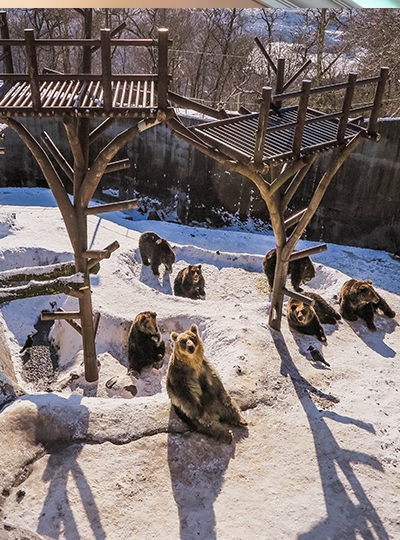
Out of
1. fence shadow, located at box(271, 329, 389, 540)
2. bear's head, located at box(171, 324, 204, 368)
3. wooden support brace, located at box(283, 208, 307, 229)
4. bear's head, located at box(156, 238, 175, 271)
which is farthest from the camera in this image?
bear's head, located at box(156, 238, 175, 271)

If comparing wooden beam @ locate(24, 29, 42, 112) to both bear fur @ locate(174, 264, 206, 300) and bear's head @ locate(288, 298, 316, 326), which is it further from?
bear fur @ locate(174, 264, 206, 300)

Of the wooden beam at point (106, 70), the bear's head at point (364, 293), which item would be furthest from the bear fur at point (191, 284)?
the wooden beam at point (106, 70)

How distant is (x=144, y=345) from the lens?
702 cm

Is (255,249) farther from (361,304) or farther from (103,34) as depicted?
(103,34)

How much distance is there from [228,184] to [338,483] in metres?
9.86

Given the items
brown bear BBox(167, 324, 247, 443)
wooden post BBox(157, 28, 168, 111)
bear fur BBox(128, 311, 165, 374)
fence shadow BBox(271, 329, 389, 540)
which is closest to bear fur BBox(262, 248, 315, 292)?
bear fur BBox(128, 311, 165, 374)

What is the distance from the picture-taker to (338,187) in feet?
41.2

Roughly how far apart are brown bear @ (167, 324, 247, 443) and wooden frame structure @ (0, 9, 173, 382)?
1669 millimetres

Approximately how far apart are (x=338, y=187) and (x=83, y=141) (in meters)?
8.33

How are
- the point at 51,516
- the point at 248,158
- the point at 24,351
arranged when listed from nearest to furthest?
the point at 51,516, the point at 248,158, the point at 24,351

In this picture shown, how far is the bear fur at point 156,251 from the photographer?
398 inches

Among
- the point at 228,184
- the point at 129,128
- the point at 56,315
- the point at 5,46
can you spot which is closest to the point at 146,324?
the point at 56,315

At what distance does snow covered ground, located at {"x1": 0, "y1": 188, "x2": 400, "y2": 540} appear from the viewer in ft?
14.6

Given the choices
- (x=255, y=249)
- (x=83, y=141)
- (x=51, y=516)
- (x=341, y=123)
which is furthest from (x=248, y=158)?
(x=255, y=249)
